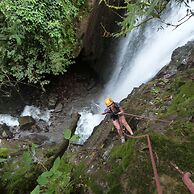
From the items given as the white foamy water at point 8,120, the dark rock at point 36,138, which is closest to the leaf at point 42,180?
the dark rock at point 36,138

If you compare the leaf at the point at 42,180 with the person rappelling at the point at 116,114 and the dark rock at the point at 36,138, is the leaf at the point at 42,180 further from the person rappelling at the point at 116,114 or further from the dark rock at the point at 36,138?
the dark rock at the point at 36,138

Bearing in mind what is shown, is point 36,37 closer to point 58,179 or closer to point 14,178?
point 14,178

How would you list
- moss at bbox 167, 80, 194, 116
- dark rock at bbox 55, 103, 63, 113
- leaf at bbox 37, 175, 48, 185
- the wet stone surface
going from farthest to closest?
dark rock at bbox 55, 103, 63, 113
the wet stone surface
moss at bbox 167, 80, 194, 116
leaf at bbox 37, 175, 48, 185

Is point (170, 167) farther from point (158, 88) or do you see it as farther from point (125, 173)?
point (158, 88)

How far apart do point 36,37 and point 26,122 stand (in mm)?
2425

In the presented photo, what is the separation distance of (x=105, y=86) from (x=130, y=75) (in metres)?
0.97

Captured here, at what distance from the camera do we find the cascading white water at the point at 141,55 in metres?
10.1

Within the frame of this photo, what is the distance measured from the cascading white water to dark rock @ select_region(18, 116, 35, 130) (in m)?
1.33

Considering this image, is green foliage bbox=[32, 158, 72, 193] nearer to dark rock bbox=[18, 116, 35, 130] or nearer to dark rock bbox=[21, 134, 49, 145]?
dark rock bbox=[21, 134, 49, 145]

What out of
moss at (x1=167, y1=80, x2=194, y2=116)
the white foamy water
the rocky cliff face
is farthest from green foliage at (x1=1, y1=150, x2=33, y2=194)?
the white foamy water

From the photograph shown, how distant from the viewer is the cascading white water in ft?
33.0

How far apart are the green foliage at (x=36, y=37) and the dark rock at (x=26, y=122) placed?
1058mm

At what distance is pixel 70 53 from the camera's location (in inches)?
402

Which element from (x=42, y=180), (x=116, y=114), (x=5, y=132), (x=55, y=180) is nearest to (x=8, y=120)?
(x=5, y=132)
